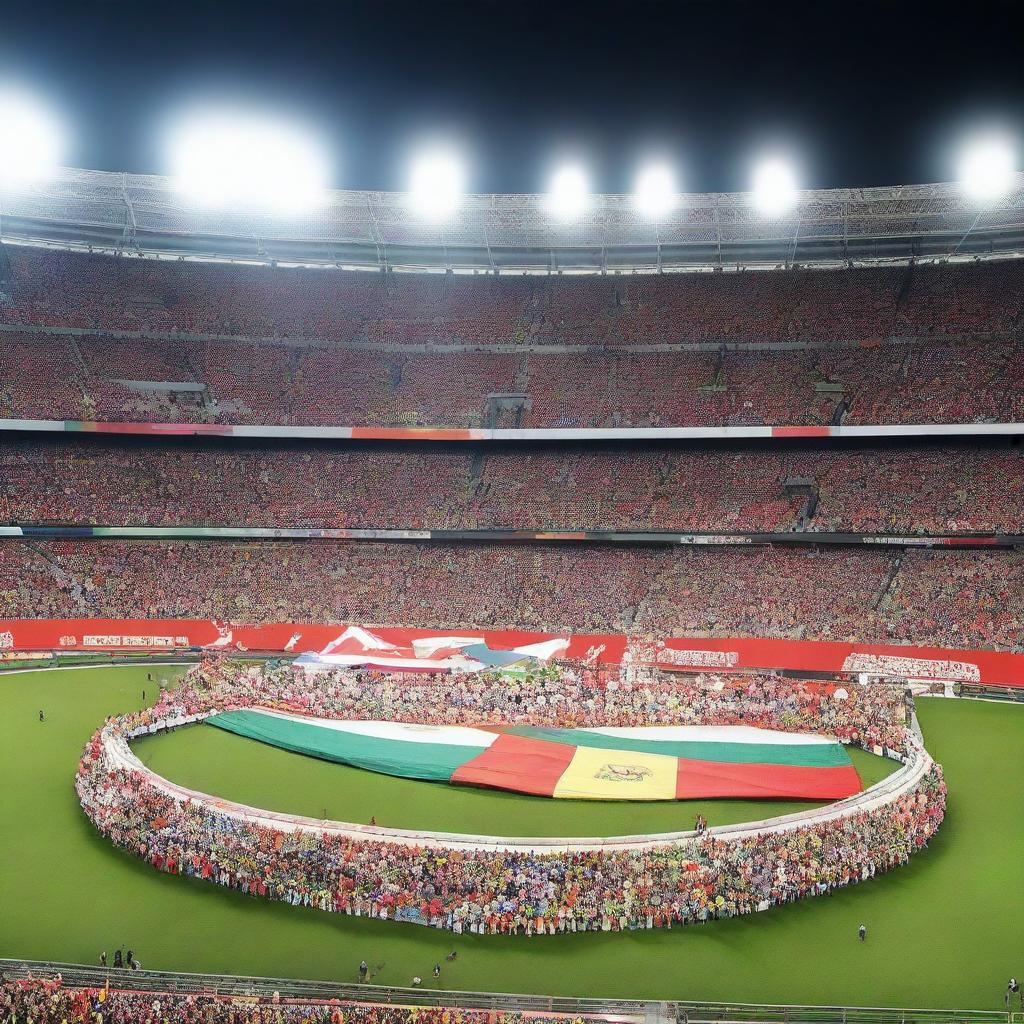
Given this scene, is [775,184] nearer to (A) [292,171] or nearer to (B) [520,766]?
(A) [292,171]

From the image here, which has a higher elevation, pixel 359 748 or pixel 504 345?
pixel 504 345

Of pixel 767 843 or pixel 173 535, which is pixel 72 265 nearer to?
pixel 173 535

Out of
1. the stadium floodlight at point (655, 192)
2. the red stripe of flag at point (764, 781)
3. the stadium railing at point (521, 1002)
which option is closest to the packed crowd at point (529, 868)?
the red stripe of flag at point (764, 781)

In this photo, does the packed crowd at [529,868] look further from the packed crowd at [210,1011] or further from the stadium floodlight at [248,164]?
the stadium floodlight at [248,164]

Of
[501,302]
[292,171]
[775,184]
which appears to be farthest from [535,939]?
[501,302]

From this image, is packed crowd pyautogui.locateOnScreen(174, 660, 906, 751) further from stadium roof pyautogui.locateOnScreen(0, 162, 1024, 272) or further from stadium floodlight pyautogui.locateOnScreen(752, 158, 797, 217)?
stadium roof pyautogui.locateOnScreen(0, 162, 1024, 272)

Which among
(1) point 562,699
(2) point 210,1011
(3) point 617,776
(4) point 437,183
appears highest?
(4) point 437,183

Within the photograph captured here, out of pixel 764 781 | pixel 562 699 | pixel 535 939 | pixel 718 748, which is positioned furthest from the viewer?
pixel 562 699
